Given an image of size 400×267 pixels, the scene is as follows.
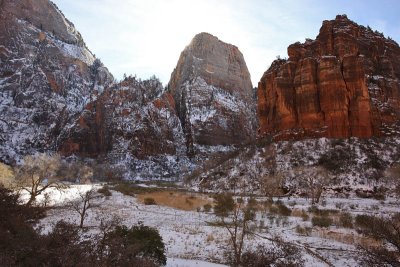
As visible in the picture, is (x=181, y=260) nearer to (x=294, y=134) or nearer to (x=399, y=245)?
(x=399, y=245)

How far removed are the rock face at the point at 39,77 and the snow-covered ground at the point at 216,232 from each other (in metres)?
85.9

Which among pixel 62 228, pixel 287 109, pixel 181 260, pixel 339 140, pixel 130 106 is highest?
pixel 130 106

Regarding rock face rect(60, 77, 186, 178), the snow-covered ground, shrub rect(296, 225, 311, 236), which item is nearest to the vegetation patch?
the snow-covered ground

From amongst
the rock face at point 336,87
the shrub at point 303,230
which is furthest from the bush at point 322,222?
the rock face at point 336,87

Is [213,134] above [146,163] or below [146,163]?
above

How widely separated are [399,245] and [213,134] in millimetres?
128809

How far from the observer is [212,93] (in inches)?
6043

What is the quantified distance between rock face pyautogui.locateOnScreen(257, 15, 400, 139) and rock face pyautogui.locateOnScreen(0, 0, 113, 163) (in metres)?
80.4

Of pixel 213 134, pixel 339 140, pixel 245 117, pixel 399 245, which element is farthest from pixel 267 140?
pixel 245 117

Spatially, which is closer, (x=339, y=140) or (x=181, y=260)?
(x=181, y=260)

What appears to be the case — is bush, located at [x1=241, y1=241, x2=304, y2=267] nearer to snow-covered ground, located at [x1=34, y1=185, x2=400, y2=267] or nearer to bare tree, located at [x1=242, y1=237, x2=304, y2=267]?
bare tree, located at [x1=242, y1=237, x2=304, y2=267]

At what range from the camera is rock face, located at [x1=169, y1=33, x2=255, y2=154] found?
142125 millimetres

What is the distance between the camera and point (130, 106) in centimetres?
13188

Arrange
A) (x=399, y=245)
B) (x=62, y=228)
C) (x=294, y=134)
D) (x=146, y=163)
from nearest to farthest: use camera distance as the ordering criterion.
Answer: (x=399, y=245) → (x=62, y=228) → (x=294, y=134) → (x=146, y=163)
